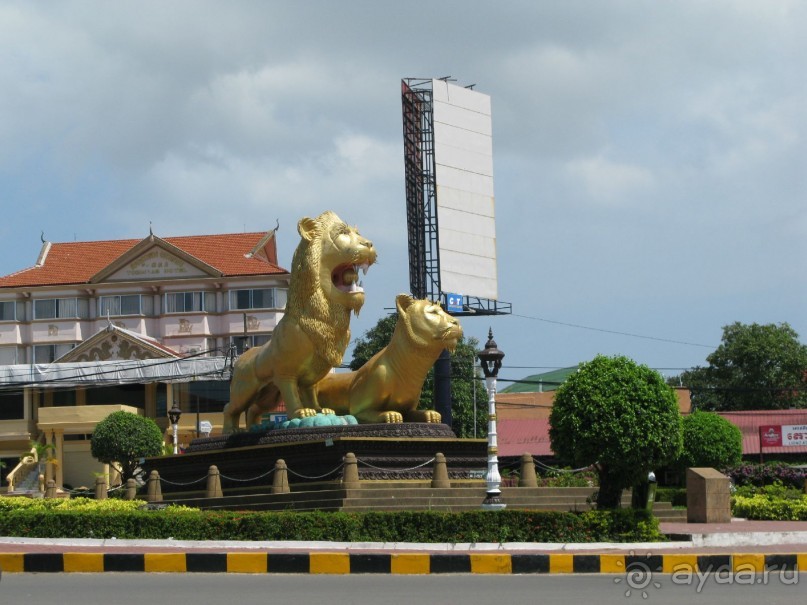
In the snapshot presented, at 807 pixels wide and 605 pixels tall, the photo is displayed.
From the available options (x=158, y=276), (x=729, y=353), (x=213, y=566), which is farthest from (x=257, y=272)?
→ (x=213, y=566)

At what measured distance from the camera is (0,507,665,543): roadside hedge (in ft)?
46.9

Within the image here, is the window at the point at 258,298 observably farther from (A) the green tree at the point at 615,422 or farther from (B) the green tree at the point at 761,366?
(A) the green tree at the point at 615,422

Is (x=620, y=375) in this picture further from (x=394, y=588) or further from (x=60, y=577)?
(x=60, y=577)

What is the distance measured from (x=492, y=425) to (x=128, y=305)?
1564 inches

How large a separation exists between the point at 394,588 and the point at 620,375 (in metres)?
6.68

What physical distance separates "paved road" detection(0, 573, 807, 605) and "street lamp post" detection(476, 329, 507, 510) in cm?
343

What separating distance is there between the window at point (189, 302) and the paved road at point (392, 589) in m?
40.8

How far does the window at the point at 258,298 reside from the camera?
170ft

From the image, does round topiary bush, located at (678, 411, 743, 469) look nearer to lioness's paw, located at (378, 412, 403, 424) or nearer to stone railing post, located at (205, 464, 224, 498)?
lioness's paw, located at (378, 412, 403, 424)

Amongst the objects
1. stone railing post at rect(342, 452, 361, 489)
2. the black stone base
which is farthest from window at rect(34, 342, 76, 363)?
stone railing post at rect(342, 452, 361, 489)

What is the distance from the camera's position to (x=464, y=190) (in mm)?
40125

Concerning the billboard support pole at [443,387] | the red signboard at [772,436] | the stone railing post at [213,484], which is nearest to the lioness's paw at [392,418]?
the stone railing post at [213,484]

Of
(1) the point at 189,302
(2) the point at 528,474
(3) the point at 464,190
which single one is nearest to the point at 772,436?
(3) the point at 464,190

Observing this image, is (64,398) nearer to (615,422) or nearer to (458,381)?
(458,381)
